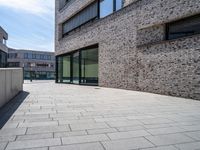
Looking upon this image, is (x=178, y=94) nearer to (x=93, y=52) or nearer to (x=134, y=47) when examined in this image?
(x=134, y=47)

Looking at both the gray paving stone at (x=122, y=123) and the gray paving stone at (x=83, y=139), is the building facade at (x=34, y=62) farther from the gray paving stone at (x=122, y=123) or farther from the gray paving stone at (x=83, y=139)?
the gray paving stone at (x=83, y=139)

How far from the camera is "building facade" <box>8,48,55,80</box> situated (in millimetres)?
68750

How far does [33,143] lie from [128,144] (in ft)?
6.15

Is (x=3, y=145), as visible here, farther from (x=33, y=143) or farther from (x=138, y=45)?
(x=138, y=45)

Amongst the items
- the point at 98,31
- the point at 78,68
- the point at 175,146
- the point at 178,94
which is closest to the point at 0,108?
the point at 175,146

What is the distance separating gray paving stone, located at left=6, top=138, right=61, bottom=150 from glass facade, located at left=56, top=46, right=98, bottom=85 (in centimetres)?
1582

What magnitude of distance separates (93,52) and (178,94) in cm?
1113

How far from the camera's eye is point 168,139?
428cm

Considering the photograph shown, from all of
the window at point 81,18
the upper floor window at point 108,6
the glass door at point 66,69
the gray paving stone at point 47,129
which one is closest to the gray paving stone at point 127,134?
the gray paving stone at point 47,129

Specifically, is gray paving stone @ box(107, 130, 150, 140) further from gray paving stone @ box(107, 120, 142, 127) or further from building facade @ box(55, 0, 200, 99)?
building facade @ box(55, 0, 200, 99)

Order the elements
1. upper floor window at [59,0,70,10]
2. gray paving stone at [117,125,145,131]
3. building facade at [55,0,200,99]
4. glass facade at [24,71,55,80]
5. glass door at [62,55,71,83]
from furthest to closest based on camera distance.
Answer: glass facade at [24,71,55,80] < upper floor window at [59,0,70,10] < glass door at [62,55,71,83] < building facade at [55,0,200,99] < gray paving stone at [117,125,145,131]

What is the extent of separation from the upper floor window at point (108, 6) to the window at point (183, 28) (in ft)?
19.4

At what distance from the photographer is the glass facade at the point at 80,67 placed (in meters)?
20.5

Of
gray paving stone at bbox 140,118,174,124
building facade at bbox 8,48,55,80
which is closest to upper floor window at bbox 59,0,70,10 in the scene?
gray paving stone at bbox 140,118,174,124
